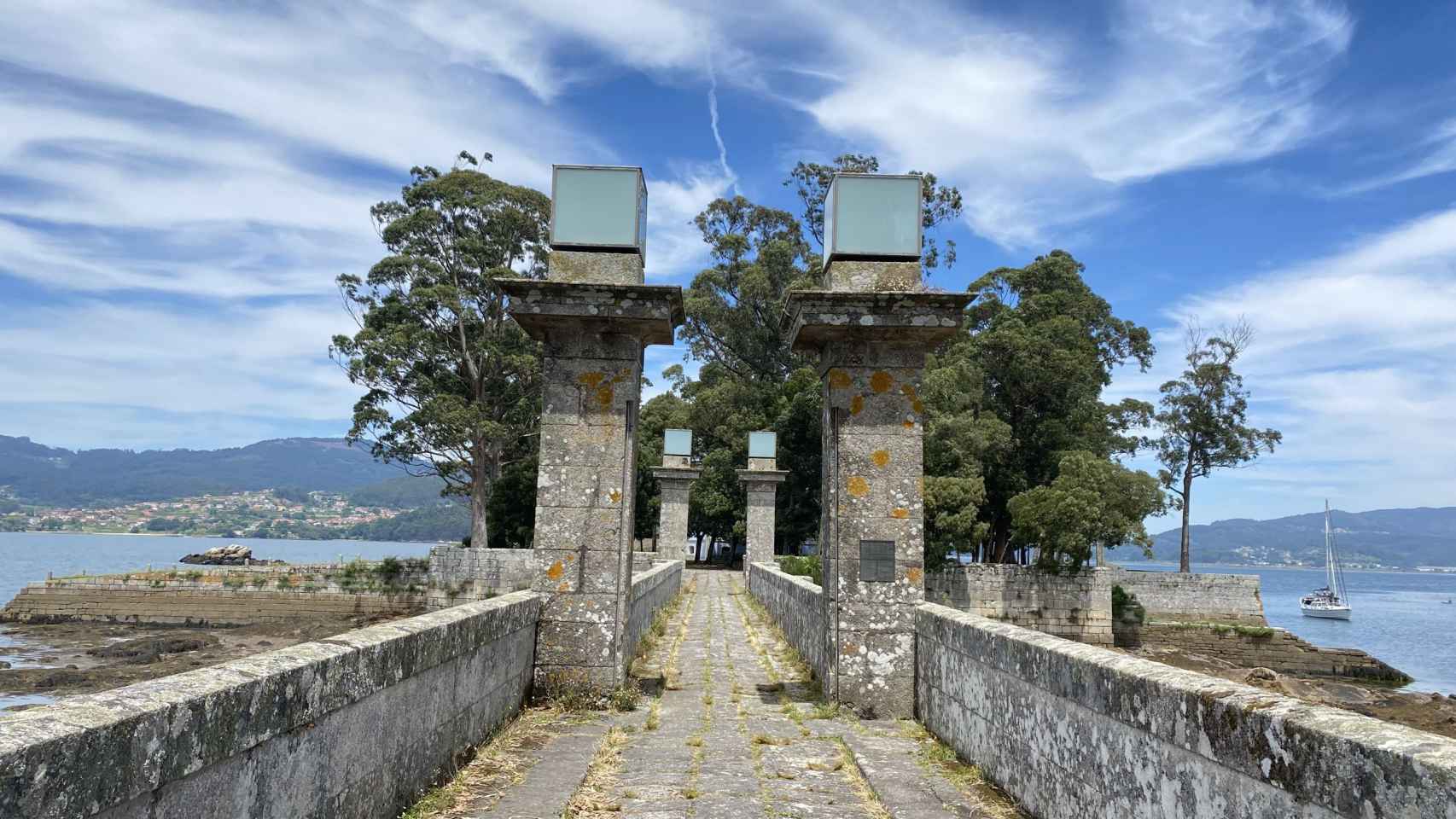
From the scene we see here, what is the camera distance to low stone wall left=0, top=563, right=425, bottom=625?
1163 inches

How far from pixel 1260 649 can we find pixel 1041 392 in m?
11.0

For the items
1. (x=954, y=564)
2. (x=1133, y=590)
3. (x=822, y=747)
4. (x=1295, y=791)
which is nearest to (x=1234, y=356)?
(x=1133, y=590)

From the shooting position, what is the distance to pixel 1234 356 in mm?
39062

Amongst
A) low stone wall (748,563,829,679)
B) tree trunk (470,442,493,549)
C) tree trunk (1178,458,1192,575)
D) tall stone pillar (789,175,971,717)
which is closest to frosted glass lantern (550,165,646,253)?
tall stone pillar (789,175,971,717)

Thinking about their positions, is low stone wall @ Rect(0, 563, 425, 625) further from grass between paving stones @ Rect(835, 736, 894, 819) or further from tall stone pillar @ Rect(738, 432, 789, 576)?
grass between paving stones @ Rect(835, 736, 894, 819)

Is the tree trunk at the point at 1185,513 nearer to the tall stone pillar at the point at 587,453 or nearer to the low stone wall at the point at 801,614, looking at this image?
the low stone wall at the point at 801,614

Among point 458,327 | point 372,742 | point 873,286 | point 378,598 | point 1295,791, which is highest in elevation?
point 458,327

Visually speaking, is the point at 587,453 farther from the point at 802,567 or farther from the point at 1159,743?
the point at 802,567

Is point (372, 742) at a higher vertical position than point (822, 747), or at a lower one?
higher

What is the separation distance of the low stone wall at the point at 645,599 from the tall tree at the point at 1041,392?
1691 centimetres

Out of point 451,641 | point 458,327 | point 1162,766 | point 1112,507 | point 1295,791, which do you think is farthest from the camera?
point 458,327

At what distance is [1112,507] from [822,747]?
76.3 ft

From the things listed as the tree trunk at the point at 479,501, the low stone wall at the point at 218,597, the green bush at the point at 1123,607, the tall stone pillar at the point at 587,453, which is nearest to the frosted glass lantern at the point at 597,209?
the tall stone pillar at the point at 587,453

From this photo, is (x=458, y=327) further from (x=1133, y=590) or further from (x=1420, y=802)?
(x=1420, y=802)
